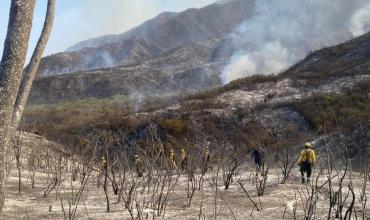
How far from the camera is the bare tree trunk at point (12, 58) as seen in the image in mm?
4984

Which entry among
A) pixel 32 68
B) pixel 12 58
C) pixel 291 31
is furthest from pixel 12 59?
pixel 291 31

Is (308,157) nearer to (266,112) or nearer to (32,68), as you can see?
(32,68)

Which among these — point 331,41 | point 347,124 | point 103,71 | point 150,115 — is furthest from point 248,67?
Answer: point 347,124

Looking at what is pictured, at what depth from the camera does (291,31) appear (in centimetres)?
7562

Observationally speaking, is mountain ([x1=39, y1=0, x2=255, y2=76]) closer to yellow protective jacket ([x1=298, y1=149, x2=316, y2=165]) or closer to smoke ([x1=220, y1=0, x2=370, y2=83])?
smoke ([x1=220, y1=0, x2=370, y2=83])

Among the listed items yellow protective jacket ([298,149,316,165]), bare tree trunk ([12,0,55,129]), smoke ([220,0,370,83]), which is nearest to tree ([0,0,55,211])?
bare tree trunk ([12,0,55,129])

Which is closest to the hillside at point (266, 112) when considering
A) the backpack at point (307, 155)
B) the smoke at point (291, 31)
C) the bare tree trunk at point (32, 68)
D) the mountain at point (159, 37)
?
the backpack at point (307, 155)

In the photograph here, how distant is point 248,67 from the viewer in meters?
56.5

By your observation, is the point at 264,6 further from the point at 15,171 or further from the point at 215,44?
the point at 15,171

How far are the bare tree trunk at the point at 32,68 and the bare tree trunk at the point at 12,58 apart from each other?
69 cm

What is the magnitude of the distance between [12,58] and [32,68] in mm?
1061

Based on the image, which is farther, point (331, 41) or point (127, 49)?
point (127, 49)

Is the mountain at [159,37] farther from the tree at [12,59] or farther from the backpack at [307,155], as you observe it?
the tree at [12,59]

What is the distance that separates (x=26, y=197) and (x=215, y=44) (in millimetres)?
74065
